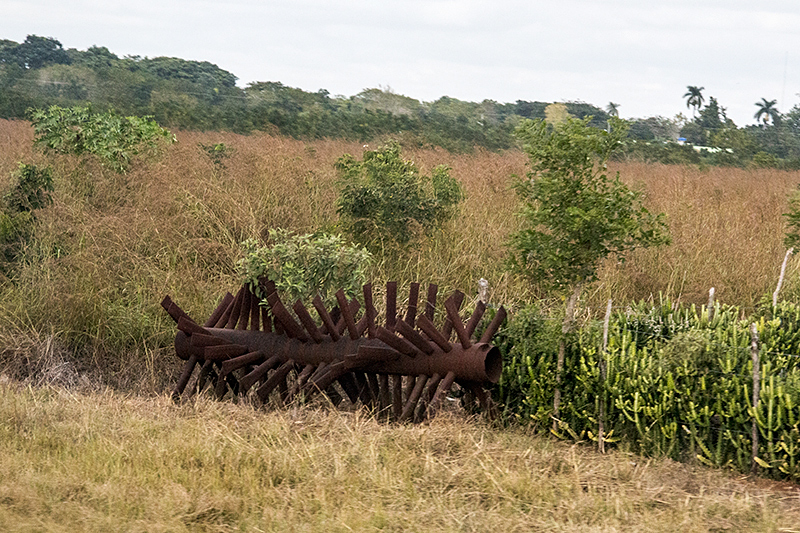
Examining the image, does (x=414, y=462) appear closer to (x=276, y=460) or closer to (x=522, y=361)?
(x=276, y=460)

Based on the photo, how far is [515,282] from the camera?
10.1m

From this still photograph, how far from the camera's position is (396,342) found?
6.51m

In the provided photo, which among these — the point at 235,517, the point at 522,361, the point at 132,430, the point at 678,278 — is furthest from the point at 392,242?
the point at 235,517

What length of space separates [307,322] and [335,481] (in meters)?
2.04

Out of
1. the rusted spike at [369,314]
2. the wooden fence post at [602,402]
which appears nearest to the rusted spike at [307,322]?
the rusted spike at [369,314]

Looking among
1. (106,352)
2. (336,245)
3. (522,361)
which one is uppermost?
(336,245)

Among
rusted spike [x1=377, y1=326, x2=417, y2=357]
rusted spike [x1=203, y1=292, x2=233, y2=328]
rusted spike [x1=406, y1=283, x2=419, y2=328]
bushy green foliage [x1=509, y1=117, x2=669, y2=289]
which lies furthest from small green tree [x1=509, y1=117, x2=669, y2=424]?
rusted spike [x1=203, y1=292, x2=233, y2=328]

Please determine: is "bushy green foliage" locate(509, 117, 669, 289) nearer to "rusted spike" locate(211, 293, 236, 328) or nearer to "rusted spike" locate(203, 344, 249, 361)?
"rusted spike" locate(203, 344, 249, 361)

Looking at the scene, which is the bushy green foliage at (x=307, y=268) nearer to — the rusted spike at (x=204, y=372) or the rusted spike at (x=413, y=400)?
the rusted spike at (x=204, y=372)

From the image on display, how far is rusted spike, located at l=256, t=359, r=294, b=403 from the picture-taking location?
277 inches

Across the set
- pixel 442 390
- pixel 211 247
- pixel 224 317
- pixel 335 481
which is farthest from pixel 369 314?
pixel 211 247

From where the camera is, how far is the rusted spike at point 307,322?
6.88 m

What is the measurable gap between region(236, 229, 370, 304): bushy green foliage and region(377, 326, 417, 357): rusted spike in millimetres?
1313

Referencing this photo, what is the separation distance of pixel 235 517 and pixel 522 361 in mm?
2879
